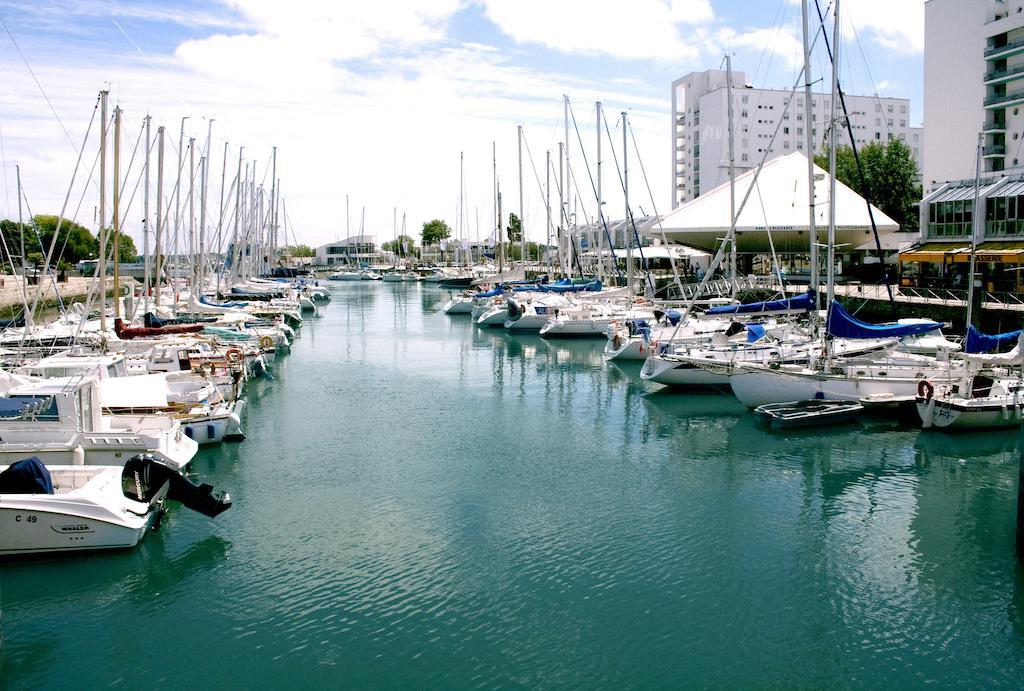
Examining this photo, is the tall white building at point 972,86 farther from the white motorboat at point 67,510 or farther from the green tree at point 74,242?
the green tree at point 74,242

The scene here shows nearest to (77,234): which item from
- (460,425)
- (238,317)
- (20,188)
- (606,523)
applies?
(20,188)

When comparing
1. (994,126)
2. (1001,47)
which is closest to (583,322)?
(994,126)

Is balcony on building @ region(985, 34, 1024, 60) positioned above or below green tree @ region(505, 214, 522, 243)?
above

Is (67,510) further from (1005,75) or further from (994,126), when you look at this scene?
(994,126)

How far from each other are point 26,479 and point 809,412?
22.5 metres

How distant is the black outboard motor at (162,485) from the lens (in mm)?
19281

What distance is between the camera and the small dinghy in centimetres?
2934

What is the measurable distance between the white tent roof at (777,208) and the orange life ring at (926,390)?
36.7 meters

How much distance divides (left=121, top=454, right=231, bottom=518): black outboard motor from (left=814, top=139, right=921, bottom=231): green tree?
78.8 m

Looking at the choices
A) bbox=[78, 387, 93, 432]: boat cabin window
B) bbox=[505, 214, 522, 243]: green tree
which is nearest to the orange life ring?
bbox=[78, 387, 93, 432]: boat cabin window

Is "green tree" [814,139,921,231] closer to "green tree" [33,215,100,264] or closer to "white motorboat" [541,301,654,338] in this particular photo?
"white motorboat" [541,301,654,338]

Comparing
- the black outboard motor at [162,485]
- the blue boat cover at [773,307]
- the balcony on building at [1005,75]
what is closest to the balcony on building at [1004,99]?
the balcony on building at [1005,75]

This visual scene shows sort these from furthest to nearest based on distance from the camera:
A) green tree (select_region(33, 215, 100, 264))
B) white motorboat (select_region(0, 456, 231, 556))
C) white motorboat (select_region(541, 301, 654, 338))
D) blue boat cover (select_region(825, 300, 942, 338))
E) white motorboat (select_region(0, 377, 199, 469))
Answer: green tree (select_region(33, 215, 100, 264))
white motorboat (select_region(541, 301, 654, 338))
blue boat cover (select_region(825, 300, 942, 338))
white motorboat (select_region(0, 377, 199, 469))
white motorboat (select_region(0, 456, 231, 556))

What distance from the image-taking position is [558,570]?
707 inches
